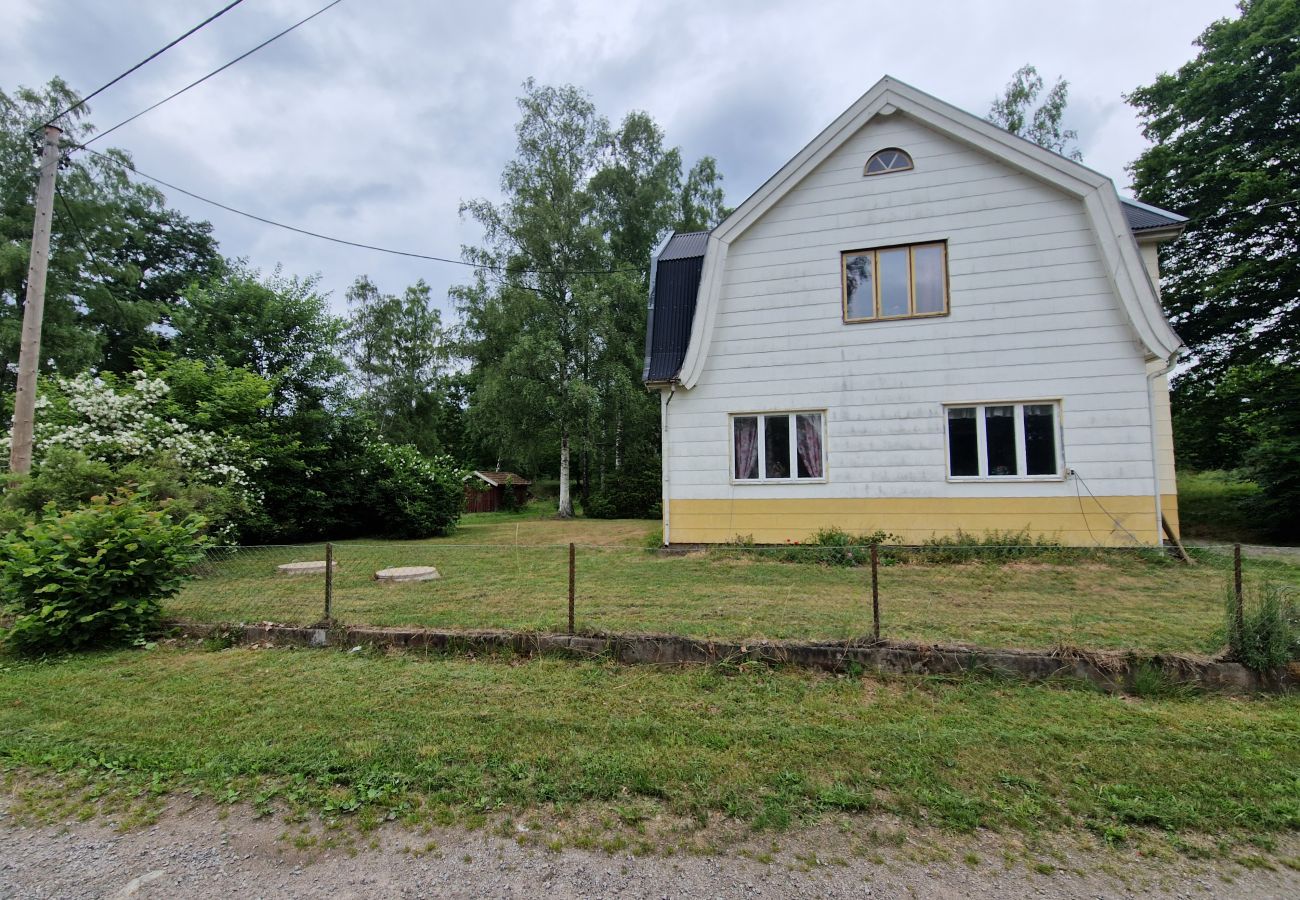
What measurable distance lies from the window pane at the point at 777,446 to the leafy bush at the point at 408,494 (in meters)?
10.1

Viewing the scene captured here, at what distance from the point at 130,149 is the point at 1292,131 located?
35.7m

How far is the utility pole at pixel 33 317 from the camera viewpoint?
26.1 feet

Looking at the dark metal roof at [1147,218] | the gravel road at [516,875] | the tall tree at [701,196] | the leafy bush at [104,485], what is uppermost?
the tall tree at [701,196]

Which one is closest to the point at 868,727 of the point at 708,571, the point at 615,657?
the point at 615,657

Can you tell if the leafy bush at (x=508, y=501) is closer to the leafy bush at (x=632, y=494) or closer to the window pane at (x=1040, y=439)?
the leafy bush at (x=632, y=494)

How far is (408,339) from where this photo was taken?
30.4 m

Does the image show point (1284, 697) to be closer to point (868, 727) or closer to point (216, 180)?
point (868, 727)

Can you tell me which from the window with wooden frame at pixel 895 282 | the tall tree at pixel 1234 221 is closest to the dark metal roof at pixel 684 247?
the window with wooden frame at pixel 895 282

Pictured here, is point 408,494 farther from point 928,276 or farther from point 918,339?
point 928,276

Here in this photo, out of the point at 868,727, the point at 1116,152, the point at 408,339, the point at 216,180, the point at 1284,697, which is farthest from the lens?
the point at 408,339

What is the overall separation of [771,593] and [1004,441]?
5.57 m

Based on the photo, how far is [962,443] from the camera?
380 inches

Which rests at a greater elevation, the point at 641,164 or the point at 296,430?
the point at 641,164

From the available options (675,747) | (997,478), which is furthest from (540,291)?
(675,747)
